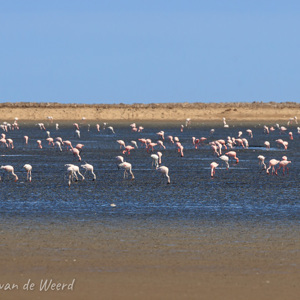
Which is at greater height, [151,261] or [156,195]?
[151,261]

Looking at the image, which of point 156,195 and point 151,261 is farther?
point 156,195

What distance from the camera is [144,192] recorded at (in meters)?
19.6

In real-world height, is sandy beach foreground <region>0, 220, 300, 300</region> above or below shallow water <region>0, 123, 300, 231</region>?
above

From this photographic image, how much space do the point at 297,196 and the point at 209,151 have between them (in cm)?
1782

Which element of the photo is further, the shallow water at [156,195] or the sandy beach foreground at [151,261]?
the shallow water at [156,195]

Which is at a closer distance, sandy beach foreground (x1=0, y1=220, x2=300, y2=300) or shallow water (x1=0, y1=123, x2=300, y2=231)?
sandy beach foreground (x1=0, y1=220, x2=300, y2=300)

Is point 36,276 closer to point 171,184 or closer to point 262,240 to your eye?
point 262,240

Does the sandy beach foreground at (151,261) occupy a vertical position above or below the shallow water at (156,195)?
above

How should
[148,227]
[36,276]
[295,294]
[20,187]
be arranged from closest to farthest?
[295,294] < [36,276] < [148,227] < [20,187]

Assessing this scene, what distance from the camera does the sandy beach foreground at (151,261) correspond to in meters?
9.27

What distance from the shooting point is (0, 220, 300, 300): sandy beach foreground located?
927cm

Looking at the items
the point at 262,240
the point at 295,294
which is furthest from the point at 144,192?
the point at 295,294

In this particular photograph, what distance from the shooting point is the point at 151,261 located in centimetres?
1095

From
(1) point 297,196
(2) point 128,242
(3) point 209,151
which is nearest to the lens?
(2) point 128,242
